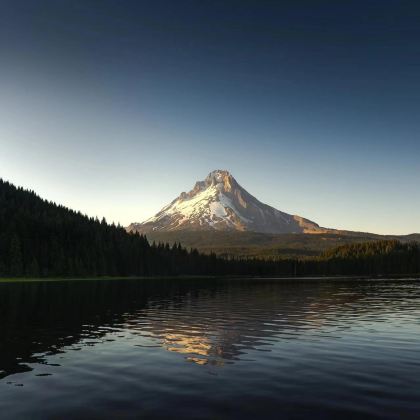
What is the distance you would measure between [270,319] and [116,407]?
3741 centimetres

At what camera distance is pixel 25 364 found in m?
29.8

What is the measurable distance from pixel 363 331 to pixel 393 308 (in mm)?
28110

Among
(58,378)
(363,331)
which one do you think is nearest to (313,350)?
(363,331)

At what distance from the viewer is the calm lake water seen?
20.5 meters

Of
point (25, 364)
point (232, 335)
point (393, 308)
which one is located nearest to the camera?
point (25, 364)

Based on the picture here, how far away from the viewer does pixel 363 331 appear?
4528cm

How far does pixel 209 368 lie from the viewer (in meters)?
28.3

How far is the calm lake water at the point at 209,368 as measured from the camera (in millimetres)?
20453

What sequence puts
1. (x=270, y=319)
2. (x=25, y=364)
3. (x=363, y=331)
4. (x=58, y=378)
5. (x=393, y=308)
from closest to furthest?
(x=58, y=378)
(x=25, y=364)
(x=363, y=331)
(x=270, y=319)
(x=393, y=308)

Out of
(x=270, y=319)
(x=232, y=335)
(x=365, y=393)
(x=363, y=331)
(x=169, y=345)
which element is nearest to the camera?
(x=365, y=393)

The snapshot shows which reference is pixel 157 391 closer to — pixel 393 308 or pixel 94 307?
pixel 94 307

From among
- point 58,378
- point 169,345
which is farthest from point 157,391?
point 169,345

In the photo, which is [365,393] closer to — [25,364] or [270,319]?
[25,364]

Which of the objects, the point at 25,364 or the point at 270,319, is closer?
Answer: the point at 25,364
